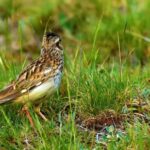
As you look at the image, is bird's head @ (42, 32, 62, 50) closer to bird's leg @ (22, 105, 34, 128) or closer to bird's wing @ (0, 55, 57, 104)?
bird's wing @ (0, 55, 57, 104)

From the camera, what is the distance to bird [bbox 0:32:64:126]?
769 cm

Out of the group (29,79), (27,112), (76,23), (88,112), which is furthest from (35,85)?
(76,23)

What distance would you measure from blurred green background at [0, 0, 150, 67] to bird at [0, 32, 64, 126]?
463 centimetres

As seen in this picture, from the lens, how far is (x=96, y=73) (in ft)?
27.4

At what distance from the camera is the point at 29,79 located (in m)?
7.84

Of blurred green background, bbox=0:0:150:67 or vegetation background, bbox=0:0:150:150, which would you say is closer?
vegetation background, bbox=0:0:150:150

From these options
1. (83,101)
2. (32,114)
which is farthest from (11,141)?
(83,101)

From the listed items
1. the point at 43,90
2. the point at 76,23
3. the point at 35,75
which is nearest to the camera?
the point at 43,90

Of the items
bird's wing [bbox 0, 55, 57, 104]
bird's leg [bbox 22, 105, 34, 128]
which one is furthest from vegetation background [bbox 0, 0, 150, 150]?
bird's wing [bbox 0, 55, 57, 104]

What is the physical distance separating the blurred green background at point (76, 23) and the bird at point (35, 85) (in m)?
4.63

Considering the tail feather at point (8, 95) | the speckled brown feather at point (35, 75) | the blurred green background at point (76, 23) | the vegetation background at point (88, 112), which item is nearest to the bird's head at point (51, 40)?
the speckled brown feather at point (35, 75)

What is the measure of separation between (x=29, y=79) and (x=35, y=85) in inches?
4.7

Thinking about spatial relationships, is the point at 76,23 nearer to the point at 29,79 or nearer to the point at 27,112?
the point at 29,79

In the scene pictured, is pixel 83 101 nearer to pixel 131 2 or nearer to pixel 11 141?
pixel 11 141
